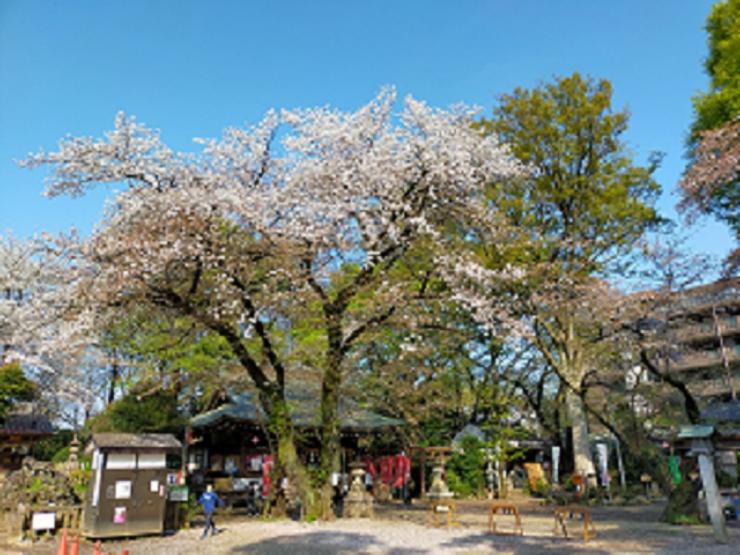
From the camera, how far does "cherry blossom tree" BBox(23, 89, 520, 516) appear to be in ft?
40.1

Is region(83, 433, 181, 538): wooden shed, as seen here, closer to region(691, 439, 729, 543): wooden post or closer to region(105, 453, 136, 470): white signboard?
region(105, 453, 136, 470): white signboard

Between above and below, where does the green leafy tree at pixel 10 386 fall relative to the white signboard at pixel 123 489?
above

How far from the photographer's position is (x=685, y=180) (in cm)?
1014

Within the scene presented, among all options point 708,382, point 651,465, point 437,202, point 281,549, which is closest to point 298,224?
point 437,202

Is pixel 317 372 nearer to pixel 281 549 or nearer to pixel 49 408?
pixel 281 549

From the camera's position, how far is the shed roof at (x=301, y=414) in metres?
18.6

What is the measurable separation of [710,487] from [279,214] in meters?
10.7

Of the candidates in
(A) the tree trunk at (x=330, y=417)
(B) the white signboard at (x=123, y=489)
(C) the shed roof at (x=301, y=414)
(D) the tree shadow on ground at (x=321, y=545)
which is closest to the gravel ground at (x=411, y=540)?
(D) the tree shadow on ground at (x=321, y=545)

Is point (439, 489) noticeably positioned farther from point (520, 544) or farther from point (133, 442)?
point (133, 442)

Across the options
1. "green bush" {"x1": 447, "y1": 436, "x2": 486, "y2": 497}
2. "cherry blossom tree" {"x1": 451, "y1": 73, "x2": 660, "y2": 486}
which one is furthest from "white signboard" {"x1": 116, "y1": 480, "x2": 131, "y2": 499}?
"green bush" {"x1": 447, "y1": 436, "x2": 486, "y2": 497}

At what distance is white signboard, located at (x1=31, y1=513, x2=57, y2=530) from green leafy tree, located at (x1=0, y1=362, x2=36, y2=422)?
8.75 metres

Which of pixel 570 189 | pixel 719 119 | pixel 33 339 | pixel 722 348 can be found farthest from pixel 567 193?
pixel 722 348

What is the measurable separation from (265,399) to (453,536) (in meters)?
6.40

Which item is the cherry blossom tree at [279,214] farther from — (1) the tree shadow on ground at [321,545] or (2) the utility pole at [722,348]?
(2) the utility pole at [722,348]
